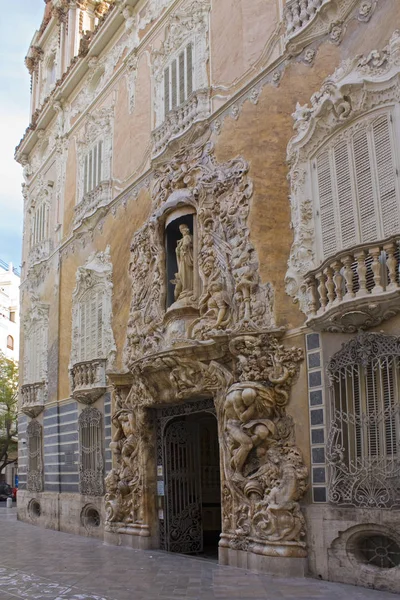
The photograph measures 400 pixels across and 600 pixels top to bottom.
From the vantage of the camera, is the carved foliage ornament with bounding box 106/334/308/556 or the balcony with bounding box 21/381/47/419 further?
the balcony with bounding box 21/381/47/419

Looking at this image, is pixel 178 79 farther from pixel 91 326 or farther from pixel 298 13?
pixel 91 326

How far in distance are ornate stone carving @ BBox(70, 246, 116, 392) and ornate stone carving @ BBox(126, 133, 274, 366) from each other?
5.51 ft

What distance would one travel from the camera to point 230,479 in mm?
12148

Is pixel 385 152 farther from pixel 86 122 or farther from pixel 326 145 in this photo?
pixel 86 122

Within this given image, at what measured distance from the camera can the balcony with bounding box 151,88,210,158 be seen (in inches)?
587

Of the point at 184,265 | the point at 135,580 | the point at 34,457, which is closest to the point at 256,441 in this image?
the point at 135,580

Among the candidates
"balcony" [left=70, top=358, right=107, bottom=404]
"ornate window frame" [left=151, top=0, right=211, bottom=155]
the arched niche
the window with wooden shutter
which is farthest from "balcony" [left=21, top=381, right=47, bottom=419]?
"ornate window frame" [left=151, top=0, right=211, bottom=155]

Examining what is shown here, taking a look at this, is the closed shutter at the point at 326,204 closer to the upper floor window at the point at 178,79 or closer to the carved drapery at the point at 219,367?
the carved drapery at the point at 219,367

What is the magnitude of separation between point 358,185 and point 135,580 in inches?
298

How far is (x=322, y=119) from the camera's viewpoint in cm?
1183

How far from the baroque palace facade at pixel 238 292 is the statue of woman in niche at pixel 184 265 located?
56 mm

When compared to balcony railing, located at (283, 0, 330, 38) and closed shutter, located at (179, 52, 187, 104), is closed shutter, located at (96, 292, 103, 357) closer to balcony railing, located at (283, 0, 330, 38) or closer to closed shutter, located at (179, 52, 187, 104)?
closed shutter, located at (179, 52, 187, 104)

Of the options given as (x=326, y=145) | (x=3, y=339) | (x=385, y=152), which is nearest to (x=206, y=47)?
(x=326, y=145)

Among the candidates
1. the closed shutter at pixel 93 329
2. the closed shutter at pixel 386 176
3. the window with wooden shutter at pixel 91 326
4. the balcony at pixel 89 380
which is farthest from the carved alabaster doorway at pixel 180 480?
the closed shutter at pixel 386 176
